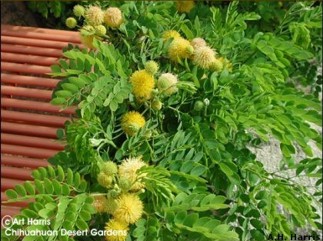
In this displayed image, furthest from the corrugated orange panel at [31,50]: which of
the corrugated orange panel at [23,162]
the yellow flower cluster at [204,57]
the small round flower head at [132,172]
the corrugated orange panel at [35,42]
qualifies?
the small round flower head at [132,172]

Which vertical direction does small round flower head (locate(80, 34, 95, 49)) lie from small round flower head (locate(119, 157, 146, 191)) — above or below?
above

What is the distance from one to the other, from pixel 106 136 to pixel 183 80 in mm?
256

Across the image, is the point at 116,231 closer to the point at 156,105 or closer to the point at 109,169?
the point at 109,169

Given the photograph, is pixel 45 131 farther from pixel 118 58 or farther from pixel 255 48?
pixel 255 48

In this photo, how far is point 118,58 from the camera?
140cm

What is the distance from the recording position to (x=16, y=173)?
1.82 meters

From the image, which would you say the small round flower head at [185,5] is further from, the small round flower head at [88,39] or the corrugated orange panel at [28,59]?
the corrugated orange panel at [28,59]

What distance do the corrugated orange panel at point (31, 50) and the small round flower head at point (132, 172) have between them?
110cm

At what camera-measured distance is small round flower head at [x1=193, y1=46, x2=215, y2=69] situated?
54.0 inches

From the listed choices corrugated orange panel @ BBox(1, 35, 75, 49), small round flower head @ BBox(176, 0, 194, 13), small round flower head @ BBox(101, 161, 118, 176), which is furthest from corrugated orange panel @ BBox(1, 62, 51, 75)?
small round flower head @ BBox(101, 161, 118, 176)

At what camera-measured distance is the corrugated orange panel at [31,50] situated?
2.15 meters

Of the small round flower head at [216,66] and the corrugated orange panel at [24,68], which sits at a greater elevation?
the small round flower head at [216,66]

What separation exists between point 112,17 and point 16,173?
69cm

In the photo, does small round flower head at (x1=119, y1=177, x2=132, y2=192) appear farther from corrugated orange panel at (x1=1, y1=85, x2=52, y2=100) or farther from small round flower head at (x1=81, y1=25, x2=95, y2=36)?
corrugated orange panel at (x1=1, y1=85, x2=52, y2=100)
